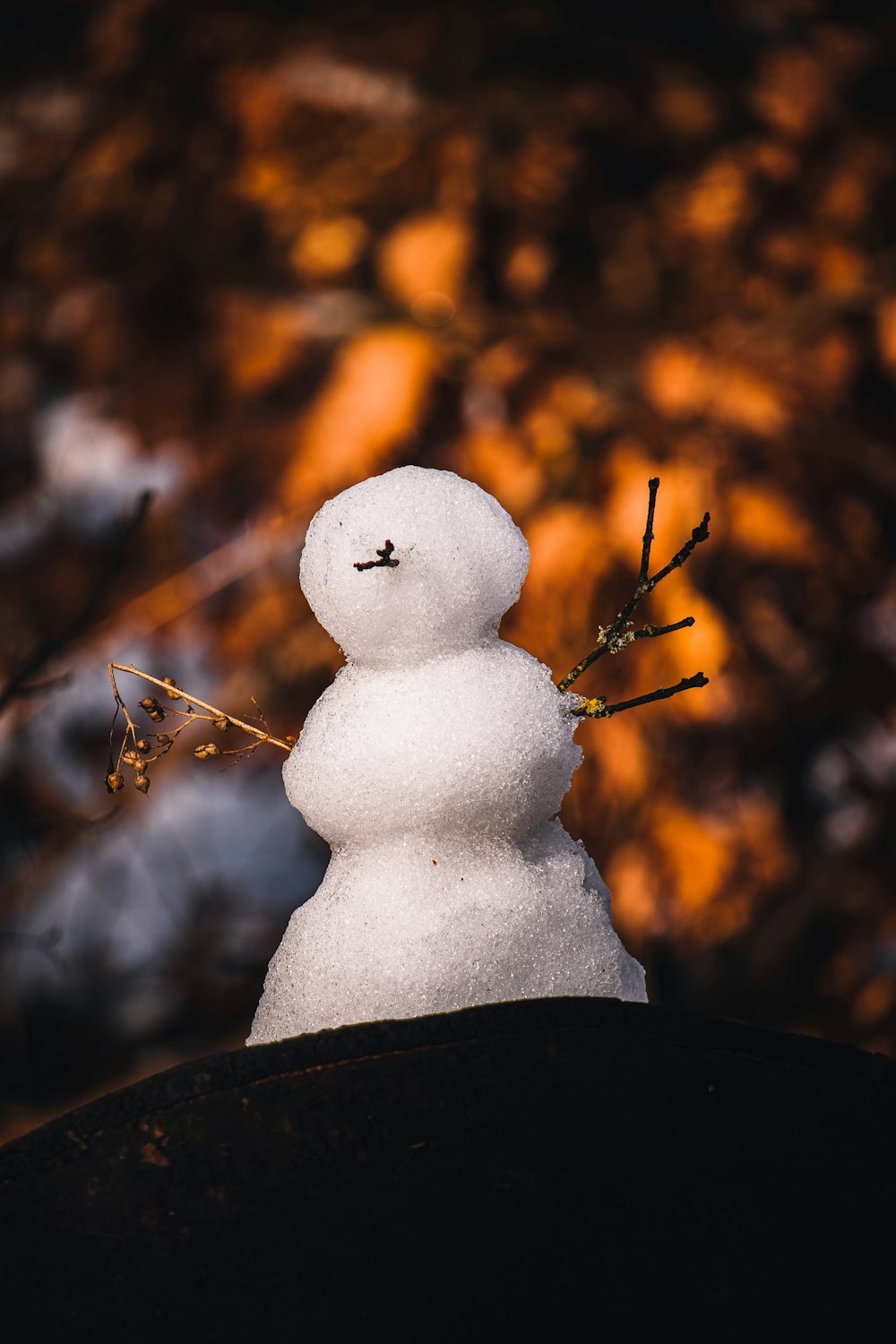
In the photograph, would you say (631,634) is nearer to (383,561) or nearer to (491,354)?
(383,561)

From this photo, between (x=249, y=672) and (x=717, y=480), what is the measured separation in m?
0.63

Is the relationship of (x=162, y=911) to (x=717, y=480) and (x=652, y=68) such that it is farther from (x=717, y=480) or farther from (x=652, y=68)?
(x=652, y=68)

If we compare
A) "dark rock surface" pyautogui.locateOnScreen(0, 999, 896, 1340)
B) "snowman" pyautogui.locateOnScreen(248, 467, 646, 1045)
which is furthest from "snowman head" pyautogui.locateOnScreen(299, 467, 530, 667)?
"dark rock surface" pyautogui.locateOnScreen(0, 999, 896, 1340)

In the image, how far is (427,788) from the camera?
490mm

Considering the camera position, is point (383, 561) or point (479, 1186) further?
point (383, 561)

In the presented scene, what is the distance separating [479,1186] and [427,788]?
7.0 inches

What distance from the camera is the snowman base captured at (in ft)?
1.56

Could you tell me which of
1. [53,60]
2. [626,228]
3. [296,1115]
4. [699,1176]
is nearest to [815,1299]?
[699,1176]

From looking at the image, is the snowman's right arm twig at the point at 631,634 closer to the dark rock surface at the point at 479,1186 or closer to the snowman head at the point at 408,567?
the snowman head at the point at 408,567

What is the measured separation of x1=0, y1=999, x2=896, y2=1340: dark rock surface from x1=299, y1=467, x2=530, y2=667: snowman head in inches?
8.0

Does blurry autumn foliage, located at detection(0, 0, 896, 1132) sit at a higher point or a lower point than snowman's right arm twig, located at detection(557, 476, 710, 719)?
lower

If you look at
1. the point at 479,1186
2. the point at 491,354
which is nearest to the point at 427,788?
the point at 479,1186

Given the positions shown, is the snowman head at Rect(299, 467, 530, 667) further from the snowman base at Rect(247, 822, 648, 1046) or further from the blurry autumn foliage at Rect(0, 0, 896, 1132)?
the blurry autumn foliage at Rect(0, 0, 896, 1132)

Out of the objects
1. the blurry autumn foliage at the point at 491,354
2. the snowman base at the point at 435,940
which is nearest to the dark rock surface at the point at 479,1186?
the snowman base at the point at 435,940
